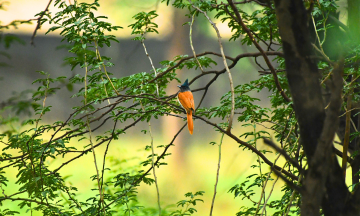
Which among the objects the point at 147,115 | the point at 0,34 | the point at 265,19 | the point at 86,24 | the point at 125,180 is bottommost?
the point at 0,34

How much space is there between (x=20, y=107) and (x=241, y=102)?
2.71 ft

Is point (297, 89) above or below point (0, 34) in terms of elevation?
below

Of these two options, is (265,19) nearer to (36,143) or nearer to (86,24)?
(86,24)

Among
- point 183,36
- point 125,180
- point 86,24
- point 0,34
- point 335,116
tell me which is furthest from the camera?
point 183,36

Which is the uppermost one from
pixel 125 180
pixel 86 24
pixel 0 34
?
pixel 86 24

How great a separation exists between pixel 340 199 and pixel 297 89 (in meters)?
0.21

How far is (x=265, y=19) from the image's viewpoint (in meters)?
1.35

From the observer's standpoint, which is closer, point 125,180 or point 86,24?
point 86,24

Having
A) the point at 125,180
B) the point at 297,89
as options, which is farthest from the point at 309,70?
the point at 125,180

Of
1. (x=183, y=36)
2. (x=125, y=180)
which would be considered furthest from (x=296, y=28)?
(x=183, y=36)

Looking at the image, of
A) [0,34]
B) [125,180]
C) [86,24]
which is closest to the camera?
[0,34]

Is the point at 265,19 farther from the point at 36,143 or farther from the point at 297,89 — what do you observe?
the point at 36,143

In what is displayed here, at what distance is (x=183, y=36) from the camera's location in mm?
2736

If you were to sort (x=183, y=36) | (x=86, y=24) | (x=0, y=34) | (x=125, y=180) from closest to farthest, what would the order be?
(x=0, y=34), (x=86, y=24), (x=125, y=180), (x=183, y=36)
